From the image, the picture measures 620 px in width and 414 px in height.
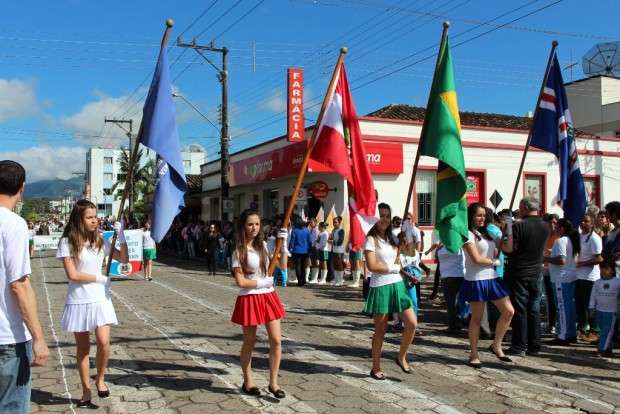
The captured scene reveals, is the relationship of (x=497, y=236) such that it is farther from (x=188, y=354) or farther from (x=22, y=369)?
(x=22, y=369)

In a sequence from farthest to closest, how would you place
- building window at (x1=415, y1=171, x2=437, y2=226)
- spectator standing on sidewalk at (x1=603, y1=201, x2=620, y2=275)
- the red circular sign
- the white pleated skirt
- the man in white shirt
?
building window at (x1=415, y1=171, x2=437, y2=226) → the red circular sign → spectator standing on sidewalk at (x1=603, y1=201, x2=620, y2=275) → the white pleated skirt → the man in white shirt

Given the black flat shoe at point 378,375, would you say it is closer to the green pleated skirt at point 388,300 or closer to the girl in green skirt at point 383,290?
the girl in green skirt at point 383,290

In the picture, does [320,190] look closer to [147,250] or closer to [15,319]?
[147,250]

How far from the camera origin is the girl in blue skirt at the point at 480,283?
6473mm

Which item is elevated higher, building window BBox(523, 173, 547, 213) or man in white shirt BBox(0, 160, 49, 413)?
building window BBox(523, 173, 547, 213)

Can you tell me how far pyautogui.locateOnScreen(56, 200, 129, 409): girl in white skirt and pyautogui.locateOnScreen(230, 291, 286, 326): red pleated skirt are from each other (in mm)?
1121

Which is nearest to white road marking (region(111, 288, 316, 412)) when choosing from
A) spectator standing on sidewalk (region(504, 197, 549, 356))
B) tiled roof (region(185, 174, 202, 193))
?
spectator standing on sidewalk (region(504, 197, 549, 356))

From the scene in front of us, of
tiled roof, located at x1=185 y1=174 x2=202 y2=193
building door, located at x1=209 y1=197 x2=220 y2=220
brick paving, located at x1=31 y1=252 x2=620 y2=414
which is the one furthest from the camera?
tiled roof, located at x1=185 y1=174 x2=202 y2=193

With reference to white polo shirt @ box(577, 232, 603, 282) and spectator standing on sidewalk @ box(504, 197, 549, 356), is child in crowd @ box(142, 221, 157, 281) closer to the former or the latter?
spectator standing on sidewalk @ box(504, 197, 549, 356)

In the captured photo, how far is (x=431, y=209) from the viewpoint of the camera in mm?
22156

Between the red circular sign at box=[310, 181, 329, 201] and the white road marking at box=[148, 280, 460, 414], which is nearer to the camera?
the white road marking at box=[148, 280, 460, 414]

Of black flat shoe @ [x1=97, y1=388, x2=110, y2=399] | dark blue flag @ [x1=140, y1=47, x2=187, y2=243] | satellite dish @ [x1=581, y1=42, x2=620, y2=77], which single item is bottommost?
black flat shoe @ [x1=97, y1=388, x2=110, y2=399]

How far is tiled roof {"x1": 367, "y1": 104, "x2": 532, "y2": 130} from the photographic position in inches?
1014

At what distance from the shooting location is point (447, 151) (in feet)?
20.5
